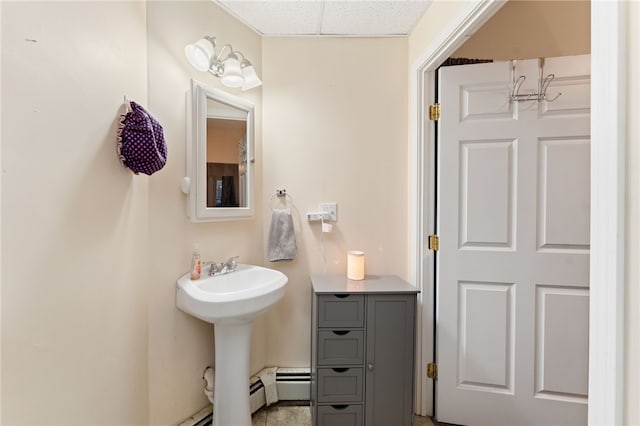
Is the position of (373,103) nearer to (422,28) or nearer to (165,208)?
(422,28)

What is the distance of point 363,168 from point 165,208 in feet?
3.80

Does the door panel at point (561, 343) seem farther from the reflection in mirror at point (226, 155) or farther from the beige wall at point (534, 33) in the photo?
the reflection in mirror at point (226, 155)

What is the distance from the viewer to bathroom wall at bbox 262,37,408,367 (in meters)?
1.74

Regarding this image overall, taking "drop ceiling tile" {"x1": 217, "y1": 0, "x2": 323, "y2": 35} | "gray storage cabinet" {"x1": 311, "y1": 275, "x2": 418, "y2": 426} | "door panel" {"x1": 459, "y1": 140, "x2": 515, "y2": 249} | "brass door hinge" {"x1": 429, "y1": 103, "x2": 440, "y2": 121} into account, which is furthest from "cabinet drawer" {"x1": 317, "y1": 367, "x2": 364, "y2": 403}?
"drop ceiling tile" {"x1": 217, "y1": 0, "x2": 323, "y2": 35}

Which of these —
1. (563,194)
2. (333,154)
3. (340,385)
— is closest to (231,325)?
(340,385)

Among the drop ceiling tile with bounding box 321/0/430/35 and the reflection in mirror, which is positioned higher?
the drop ceiling tile with bounding box 321/0/430/35

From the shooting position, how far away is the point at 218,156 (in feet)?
4.78

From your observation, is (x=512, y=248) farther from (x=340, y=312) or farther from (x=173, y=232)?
(x=173, y=232)

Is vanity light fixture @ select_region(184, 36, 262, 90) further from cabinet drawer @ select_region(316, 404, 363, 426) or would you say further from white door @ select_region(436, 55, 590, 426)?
cabinet drawer @ select_region(316, 404, 363, 426)

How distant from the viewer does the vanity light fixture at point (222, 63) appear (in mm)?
1327

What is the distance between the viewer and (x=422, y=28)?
1.56 meters

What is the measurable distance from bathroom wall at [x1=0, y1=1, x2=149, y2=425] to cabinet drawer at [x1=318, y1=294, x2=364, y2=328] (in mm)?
819

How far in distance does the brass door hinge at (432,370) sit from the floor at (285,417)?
24cm

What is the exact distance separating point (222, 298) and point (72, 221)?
23.1 inches
